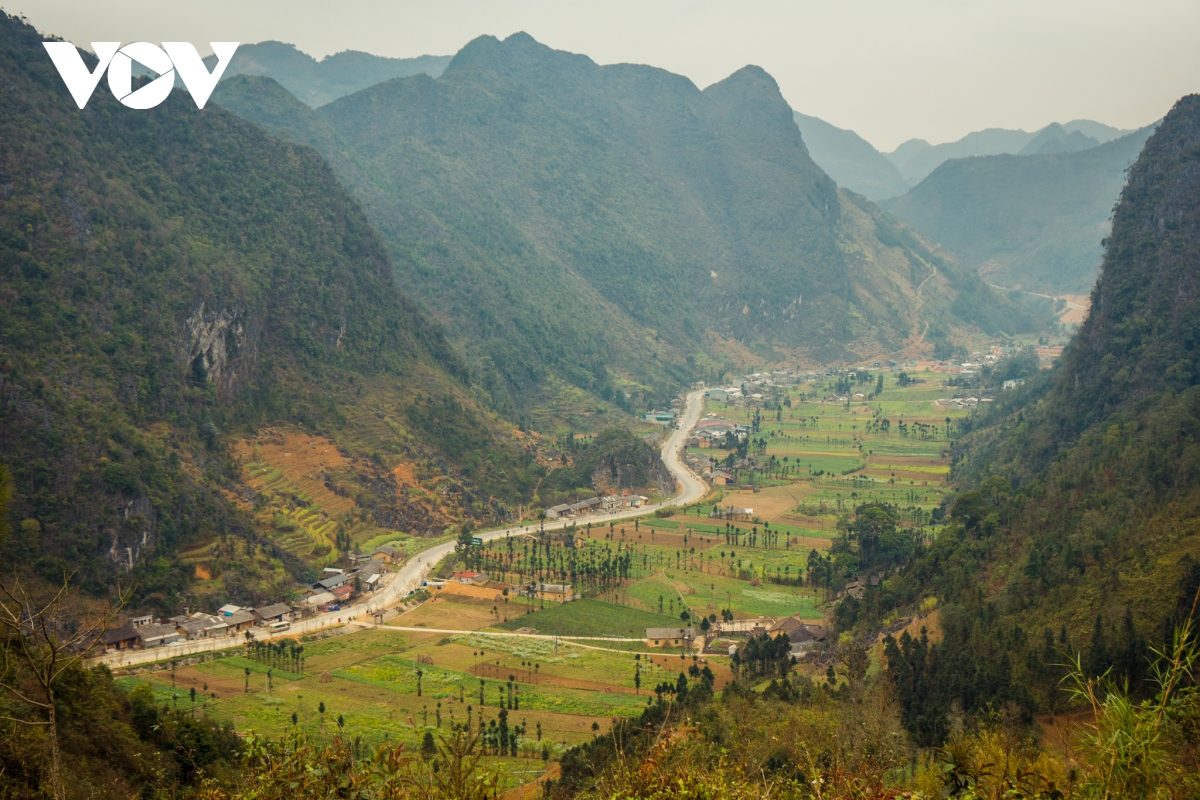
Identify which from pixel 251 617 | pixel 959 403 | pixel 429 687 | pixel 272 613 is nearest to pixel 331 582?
pixel 272 613

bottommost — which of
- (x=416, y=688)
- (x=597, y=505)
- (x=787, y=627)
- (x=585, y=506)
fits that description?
(x=416, y=688)

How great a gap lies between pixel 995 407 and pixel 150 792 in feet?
369

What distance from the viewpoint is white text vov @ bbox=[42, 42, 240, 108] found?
6266cm

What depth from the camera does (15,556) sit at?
165ft

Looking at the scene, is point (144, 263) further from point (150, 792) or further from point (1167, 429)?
point (1167, 429)

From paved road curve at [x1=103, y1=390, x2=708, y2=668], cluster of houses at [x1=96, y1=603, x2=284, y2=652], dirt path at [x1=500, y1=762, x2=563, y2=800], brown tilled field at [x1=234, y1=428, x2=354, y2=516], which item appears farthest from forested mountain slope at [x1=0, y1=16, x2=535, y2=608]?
dirt path at [x1=500, y1=762, x2=563, y2=800]

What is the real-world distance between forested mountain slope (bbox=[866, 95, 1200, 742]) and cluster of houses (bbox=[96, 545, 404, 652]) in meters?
35.5

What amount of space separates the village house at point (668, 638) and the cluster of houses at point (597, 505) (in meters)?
32.1

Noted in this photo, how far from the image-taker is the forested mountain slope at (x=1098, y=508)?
1535 inches

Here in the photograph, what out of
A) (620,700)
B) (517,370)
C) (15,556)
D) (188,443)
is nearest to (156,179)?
(188,443)

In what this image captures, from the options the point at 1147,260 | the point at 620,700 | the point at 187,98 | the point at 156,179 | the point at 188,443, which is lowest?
the point at 620,700

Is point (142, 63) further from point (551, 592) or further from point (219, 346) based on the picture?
point (551, 592)

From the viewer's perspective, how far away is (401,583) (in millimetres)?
69375

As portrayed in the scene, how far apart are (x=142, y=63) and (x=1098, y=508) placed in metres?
74.2
